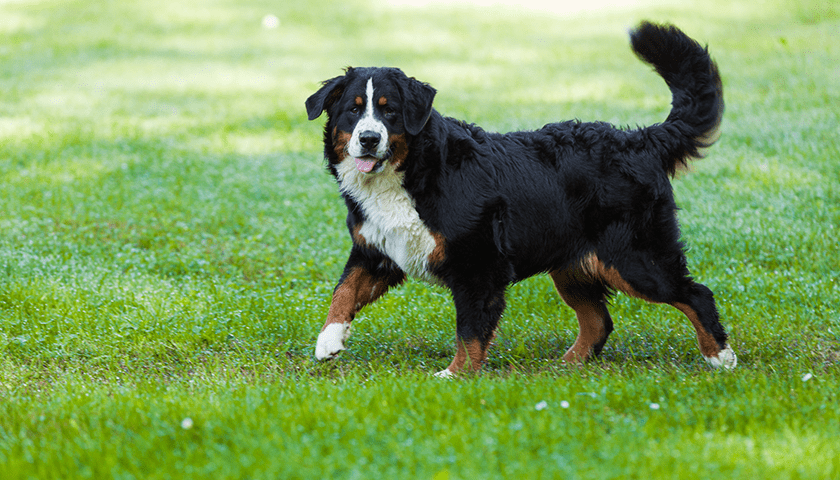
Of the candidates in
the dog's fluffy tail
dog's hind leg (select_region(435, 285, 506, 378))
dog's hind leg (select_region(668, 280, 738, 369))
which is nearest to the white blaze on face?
dog's hind leg (select_region(435, 285, 506, 378))

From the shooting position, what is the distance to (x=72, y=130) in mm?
10648

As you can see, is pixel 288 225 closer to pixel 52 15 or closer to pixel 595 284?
pixel 595 284

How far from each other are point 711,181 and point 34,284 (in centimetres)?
686

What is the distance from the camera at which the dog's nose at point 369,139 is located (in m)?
4.13

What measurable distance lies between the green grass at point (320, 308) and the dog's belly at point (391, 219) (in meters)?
0.67

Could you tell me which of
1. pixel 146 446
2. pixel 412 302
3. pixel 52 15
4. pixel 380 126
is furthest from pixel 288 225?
pixel 52 15

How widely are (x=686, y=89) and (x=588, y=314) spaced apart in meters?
1.51

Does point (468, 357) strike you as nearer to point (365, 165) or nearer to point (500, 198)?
point (500, 198)

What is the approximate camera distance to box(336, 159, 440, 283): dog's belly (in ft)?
14.1

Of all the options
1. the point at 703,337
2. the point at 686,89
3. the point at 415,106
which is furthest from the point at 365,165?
the point at 703,337

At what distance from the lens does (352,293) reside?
452 cm


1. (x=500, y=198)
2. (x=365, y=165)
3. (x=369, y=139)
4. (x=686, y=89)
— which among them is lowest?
(x=500, y=198)

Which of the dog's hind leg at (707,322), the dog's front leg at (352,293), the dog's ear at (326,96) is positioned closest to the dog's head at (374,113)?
the dog's ear at (326,96)

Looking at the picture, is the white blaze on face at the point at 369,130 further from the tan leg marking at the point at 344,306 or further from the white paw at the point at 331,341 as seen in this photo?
the white paw at the point at 331,341
